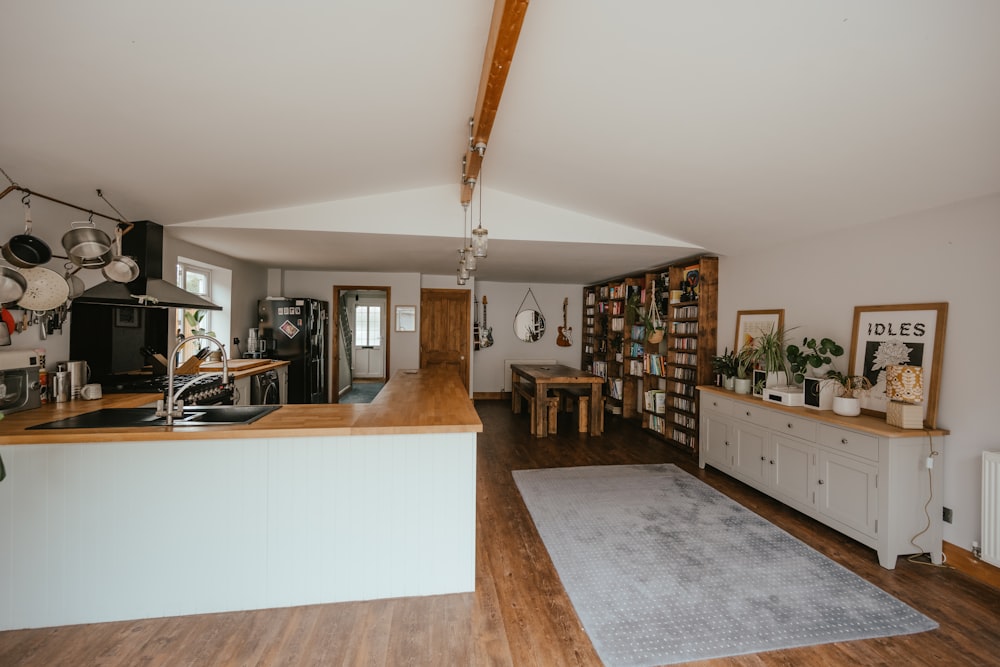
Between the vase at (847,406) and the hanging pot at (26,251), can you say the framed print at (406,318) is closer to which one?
the hanging pot at (26,251)

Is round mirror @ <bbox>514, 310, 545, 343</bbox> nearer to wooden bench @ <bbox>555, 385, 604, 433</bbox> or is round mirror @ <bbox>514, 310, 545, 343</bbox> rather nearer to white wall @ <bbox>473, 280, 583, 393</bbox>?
white wall @ <bbox>473, 280, 583, 393</bbox>

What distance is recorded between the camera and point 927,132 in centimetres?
200

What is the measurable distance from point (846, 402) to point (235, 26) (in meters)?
3.92

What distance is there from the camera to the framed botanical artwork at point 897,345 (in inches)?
104

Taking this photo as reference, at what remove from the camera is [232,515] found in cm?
210

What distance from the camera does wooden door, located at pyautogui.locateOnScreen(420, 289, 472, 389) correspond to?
7.41 meters

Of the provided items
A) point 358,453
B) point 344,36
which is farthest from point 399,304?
point 344,36

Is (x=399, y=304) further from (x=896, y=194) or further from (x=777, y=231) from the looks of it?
(x=896, y=194)

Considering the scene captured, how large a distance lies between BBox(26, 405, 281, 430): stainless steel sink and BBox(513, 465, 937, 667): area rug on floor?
1.96 metres

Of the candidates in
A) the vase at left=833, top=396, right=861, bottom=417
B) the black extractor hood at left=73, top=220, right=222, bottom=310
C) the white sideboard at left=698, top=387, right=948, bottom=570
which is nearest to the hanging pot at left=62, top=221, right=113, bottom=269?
the black extractor hood at left=73, top=220, right=222, bottom=310

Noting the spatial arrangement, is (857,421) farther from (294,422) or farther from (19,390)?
(19,390)

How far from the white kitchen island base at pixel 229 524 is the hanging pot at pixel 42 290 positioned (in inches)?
30.3

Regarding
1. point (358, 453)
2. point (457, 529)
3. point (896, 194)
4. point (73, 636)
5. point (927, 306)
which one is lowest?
point (73, 636)

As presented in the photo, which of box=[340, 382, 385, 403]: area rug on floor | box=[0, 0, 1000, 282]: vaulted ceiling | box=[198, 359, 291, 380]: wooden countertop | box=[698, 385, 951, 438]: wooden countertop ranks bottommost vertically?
box=[340, 382, 385, 403]: area rug on floor
